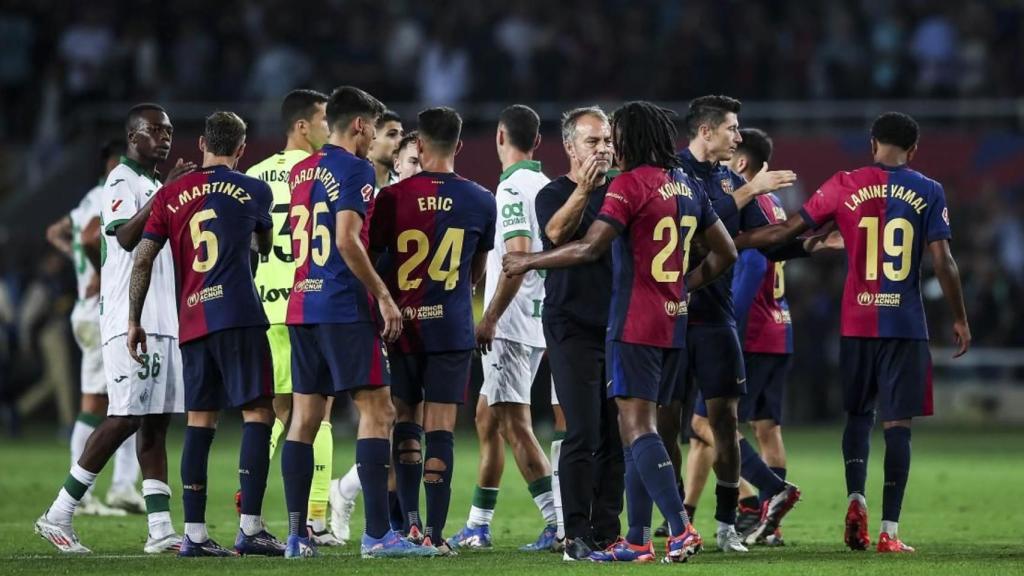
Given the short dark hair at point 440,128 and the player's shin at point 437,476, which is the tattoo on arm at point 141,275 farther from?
the player's shin at point 437,476

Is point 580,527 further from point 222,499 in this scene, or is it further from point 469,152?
point 469,152

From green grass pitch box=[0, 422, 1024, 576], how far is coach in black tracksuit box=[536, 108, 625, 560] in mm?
405

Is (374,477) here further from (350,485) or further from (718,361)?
(718,361)

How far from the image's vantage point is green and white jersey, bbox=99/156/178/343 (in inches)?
428

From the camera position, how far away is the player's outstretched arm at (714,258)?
9.95 meters

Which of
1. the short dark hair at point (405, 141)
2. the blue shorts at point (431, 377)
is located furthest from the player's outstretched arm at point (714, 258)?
the short dark hair at point (405, 141)

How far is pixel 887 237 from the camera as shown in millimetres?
10781

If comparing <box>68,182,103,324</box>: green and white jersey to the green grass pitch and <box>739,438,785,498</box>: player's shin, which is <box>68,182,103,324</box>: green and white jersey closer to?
the green grass pitch

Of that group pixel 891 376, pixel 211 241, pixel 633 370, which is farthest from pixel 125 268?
pixel 891 376

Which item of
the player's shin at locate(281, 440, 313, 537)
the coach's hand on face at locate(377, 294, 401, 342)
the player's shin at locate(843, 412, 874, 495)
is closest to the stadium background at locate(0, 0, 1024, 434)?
the player's shin at locate(843, 412, 874, 495)

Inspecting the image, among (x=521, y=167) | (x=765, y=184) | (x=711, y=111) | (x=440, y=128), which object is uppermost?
(x=711, y=111)

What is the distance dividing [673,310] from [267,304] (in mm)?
3231

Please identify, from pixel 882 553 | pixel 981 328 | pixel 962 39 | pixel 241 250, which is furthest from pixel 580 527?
pixel 962 39

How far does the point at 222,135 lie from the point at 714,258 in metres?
3.17
